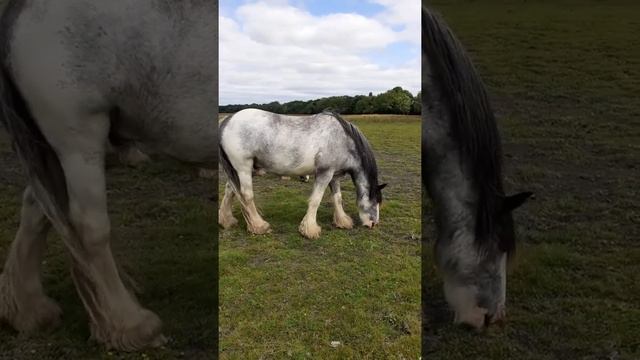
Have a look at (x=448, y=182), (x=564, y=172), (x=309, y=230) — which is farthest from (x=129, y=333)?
(x=564, y=172)

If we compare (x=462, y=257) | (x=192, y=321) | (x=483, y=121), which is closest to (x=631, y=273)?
(x=462, y=257)

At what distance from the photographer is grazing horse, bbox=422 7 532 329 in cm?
288

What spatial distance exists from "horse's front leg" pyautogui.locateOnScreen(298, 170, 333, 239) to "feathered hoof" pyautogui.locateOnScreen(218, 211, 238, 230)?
838 mm

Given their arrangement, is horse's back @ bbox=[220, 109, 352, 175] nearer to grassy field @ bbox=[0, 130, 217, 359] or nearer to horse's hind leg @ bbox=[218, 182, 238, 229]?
horse's hind leg @ bbox=[218, 182, 238, 229]

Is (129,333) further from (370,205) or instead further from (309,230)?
(370,205)

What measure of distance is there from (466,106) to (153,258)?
321 cm

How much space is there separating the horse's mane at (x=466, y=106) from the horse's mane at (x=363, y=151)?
2917 millimetres

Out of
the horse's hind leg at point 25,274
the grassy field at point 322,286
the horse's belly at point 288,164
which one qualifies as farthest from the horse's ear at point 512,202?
the horse's belly at point 288,164

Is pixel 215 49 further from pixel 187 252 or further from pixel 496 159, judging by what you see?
pixel 187 252

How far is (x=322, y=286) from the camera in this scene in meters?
4.43

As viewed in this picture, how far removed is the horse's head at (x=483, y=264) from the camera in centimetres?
303

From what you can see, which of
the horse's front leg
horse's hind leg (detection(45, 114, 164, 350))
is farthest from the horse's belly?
horse's hind leg (detection(45, 114, 164, 350))

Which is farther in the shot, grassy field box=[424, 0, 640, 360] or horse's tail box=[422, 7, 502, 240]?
grassy field box=[424, 0, 640, 360]

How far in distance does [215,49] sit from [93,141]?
33.3 inches
